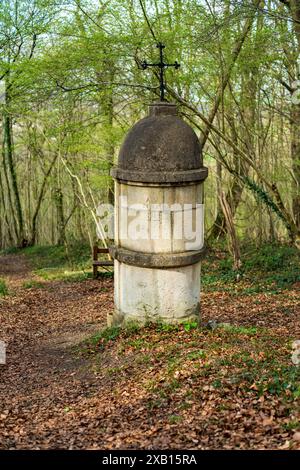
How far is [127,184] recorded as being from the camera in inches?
320

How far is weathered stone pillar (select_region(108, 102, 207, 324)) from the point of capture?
26.0 feet

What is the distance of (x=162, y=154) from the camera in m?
7.89

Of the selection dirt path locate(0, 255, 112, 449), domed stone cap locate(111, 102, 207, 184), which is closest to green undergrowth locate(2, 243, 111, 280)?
dirt path locate(0, 255, 112, 449)

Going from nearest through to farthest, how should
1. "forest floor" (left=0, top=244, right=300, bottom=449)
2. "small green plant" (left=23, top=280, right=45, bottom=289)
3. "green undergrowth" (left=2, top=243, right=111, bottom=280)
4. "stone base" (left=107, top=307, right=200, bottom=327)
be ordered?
"forest floor" (left=0, top=244, right=300, bottom=449), "stone base" (left=107, top=307, right=200, bottom=327), "small green plant" (left=23, top=280, right=45, bottom=289), "green undergrowth" (left=2, top=243, right=111, bottom=280)

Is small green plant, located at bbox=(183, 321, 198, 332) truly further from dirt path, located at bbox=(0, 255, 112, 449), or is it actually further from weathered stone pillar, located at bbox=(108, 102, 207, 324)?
dirt path, located at bbox=(0, 255, 112, 449)

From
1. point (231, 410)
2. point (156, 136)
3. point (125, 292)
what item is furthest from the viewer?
point (125, 292)

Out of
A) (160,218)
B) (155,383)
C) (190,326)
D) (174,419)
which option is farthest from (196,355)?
(160,218)

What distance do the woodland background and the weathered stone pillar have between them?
3171 millimetres

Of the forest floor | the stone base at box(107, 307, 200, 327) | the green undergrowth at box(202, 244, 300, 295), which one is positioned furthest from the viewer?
the green undergrowth at box(202, 244, 300, 295)

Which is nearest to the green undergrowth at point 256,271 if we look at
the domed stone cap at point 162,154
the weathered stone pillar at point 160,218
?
the weathered stone pillar at point 160,218

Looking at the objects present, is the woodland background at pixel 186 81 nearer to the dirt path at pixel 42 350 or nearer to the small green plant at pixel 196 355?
the dirt path at pixel 42 350
